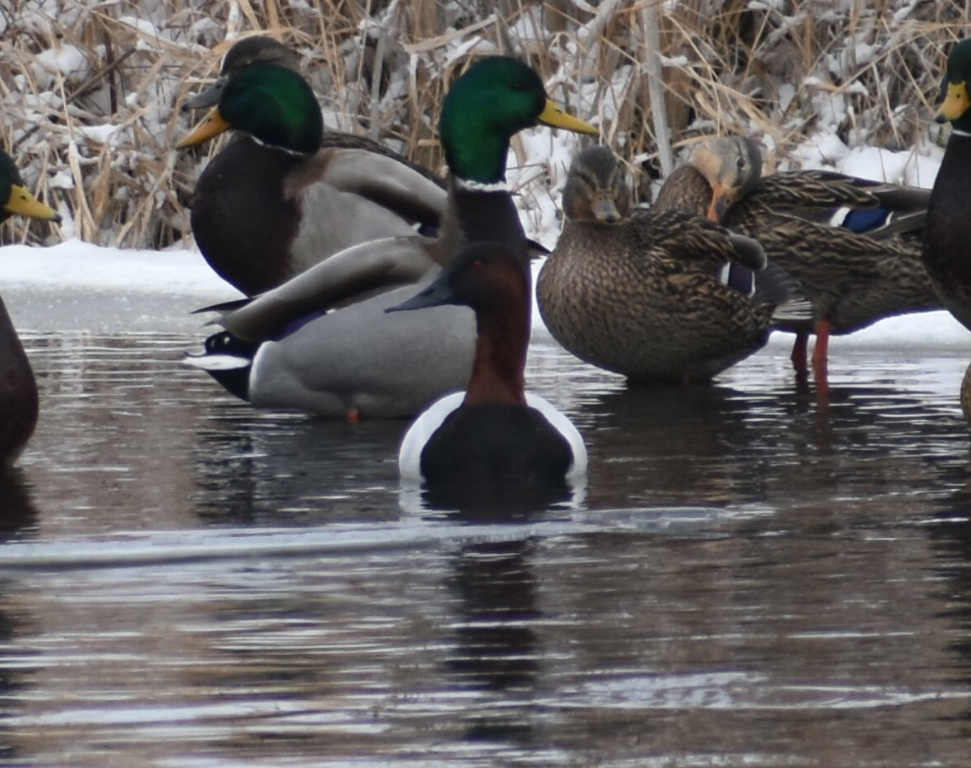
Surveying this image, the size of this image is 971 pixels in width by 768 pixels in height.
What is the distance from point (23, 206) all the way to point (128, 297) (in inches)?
117

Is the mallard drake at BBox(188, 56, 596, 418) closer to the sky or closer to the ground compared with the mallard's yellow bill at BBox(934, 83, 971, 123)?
closer to the ground

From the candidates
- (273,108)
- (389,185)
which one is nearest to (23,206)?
(389,185)

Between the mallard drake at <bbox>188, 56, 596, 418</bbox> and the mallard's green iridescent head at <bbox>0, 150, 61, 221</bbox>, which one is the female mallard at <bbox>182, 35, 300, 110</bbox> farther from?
the mallard's green iridescent head at <bbox>0, 150, 61, 221</bbox>

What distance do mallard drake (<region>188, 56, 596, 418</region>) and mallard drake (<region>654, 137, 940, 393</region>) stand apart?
1177mm

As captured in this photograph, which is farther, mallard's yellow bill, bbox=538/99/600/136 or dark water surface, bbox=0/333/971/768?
mallard's yellow bill, bbox=538/99/600/136

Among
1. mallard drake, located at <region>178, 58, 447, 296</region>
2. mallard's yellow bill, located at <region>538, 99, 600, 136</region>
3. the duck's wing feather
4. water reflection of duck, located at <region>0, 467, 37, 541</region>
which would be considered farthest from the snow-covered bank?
water reflection of duck, located at <region>0, 467, 37, 541</region>

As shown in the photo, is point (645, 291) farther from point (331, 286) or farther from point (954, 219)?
point (331, 286)

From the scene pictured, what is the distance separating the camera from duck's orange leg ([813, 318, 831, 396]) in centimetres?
659

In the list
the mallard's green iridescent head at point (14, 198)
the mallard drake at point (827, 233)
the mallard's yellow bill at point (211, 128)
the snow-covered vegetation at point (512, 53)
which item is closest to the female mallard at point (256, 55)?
the mallard's yellow bill at point (211, 128)

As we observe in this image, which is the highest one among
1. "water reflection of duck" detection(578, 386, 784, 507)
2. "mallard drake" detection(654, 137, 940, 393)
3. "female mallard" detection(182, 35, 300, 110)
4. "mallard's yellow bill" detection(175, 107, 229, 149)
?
"female mallard" detection(182, 35, 300, 110)

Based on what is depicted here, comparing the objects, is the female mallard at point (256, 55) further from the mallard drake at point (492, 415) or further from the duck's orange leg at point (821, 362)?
the mallard drake at point (492, 415)

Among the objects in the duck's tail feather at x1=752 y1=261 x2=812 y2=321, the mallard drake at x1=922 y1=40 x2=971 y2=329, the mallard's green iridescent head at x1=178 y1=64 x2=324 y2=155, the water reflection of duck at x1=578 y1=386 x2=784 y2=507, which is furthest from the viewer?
the mallard's green iridescent head at x1=178 y1=64 x2=324 y2=155

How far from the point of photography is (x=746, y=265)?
6.86m

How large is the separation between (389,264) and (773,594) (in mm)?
2548
